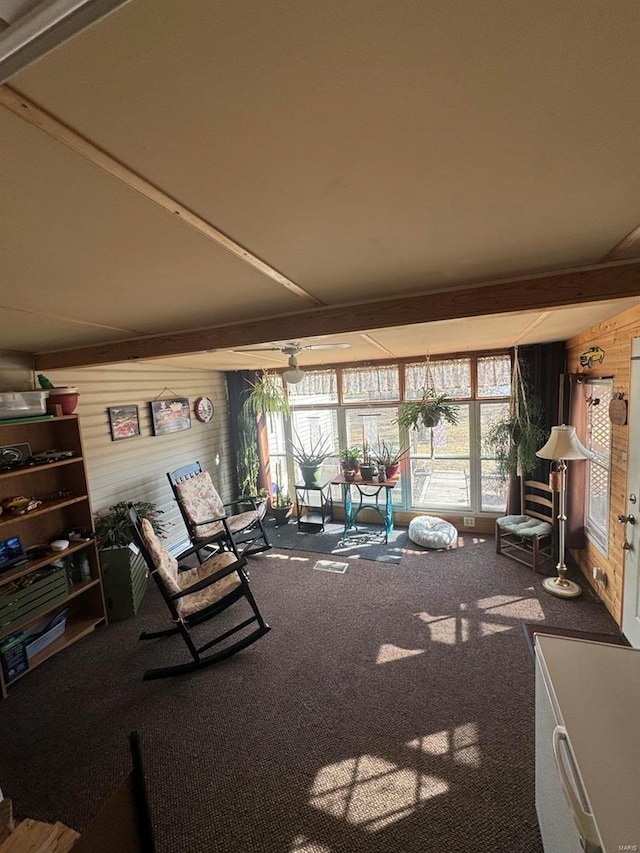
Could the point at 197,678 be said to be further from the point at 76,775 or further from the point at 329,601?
the point at 329,601

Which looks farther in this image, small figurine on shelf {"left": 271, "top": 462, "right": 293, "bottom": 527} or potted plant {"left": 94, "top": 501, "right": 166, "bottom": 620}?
small figurine on shelf {"left": 271, "top": 462, "right": 293, "bottom": 527}

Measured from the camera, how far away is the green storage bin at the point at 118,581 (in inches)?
129

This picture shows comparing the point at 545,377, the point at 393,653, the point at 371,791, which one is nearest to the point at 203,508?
the point at 393,653

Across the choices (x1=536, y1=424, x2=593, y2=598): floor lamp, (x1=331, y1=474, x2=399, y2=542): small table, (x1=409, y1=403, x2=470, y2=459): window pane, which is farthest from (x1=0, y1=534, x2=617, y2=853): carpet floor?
(x1=409, y1=403, x2=470, y2=459): window pane

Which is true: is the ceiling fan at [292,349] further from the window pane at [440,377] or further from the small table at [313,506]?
the small table at [313,506]

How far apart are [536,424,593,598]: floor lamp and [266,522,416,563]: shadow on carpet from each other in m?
1.43

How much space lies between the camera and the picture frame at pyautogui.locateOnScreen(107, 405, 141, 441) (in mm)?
3793

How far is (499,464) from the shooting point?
14.7 feet

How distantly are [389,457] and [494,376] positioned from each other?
1.69 meters

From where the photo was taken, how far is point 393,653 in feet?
8.91

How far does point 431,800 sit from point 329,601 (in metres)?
1.73

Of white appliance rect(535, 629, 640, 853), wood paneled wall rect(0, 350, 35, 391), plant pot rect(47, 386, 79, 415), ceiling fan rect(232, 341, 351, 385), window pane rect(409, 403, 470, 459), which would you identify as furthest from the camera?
window pane rect(409, 403, 470, 459)

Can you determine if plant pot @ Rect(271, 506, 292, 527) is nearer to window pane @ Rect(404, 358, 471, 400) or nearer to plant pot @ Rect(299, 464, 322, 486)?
plant pot @ Rect(299, 464, 322, 486)

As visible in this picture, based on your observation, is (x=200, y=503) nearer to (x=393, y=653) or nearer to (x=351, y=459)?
(x=351, y=459)
